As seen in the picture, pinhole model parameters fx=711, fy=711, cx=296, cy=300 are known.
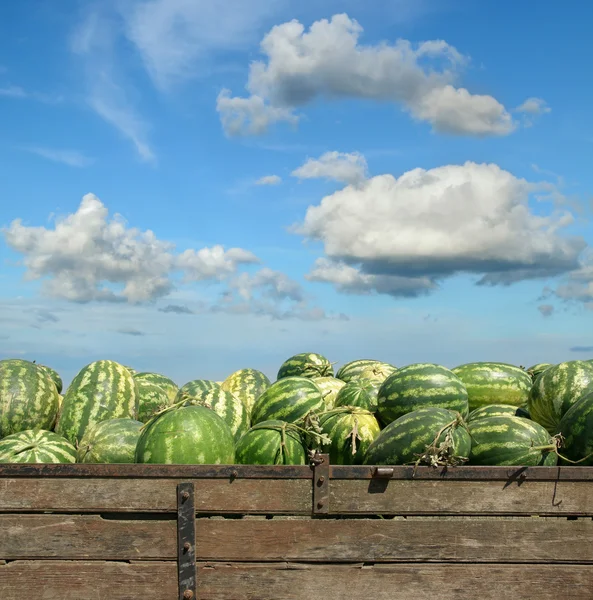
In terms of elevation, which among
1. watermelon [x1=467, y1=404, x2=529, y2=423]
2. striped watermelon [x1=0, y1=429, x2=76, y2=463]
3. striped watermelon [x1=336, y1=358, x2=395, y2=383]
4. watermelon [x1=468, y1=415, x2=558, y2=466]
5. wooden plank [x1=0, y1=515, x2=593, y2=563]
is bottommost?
wooden plank [x1=0, y1=515, x2=593, y2=563]

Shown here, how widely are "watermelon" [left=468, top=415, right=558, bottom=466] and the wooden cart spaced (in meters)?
0.36

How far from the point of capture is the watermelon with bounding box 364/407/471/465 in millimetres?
4051

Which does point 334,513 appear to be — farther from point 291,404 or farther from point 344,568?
point 291,404

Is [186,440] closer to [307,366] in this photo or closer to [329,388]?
[329,388]

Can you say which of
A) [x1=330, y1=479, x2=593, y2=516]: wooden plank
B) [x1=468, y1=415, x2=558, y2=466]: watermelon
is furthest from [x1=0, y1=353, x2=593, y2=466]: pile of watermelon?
[x1=330, y1=479, x2=593, y2=516]: wooden plank

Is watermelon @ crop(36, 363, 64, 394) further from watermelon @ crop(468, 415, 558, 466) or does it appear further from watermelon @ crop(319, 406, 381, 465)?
watermelon @ crop(468, 415, 558, 466)

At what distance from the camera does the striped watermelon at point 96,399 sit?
246 inches

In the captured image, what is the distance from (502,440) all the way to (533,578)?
824 mm

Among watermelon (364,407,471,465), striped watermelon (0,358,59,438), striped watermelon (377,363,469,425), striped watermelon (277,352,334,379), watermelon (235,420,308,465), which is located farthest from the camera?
striped watermelon (277,352,334,379)

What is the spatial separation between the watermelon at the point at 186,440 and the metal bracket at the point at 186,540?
1.25ft

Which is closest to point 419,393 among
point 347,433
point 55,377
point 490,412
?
point 490,412

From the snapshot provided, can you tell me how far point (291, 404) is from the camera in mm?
5500

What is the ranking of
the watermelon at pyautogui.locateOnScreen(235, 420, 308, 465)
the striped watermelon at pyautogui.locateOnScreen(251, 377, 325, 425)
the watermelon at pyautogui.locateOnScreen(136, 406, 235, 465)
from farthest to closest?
the striped watermelon at pyautogui.locateOnScreen(251, 377, 325, 425)
the watermelon at pyautogui.locateOnScreen(235, 420, 308, 465)
the watermelon at pyautogui.locateOnScreen(136, 406, 235, 465)

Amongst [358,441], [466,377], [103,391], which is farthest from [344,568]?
[103,391]
